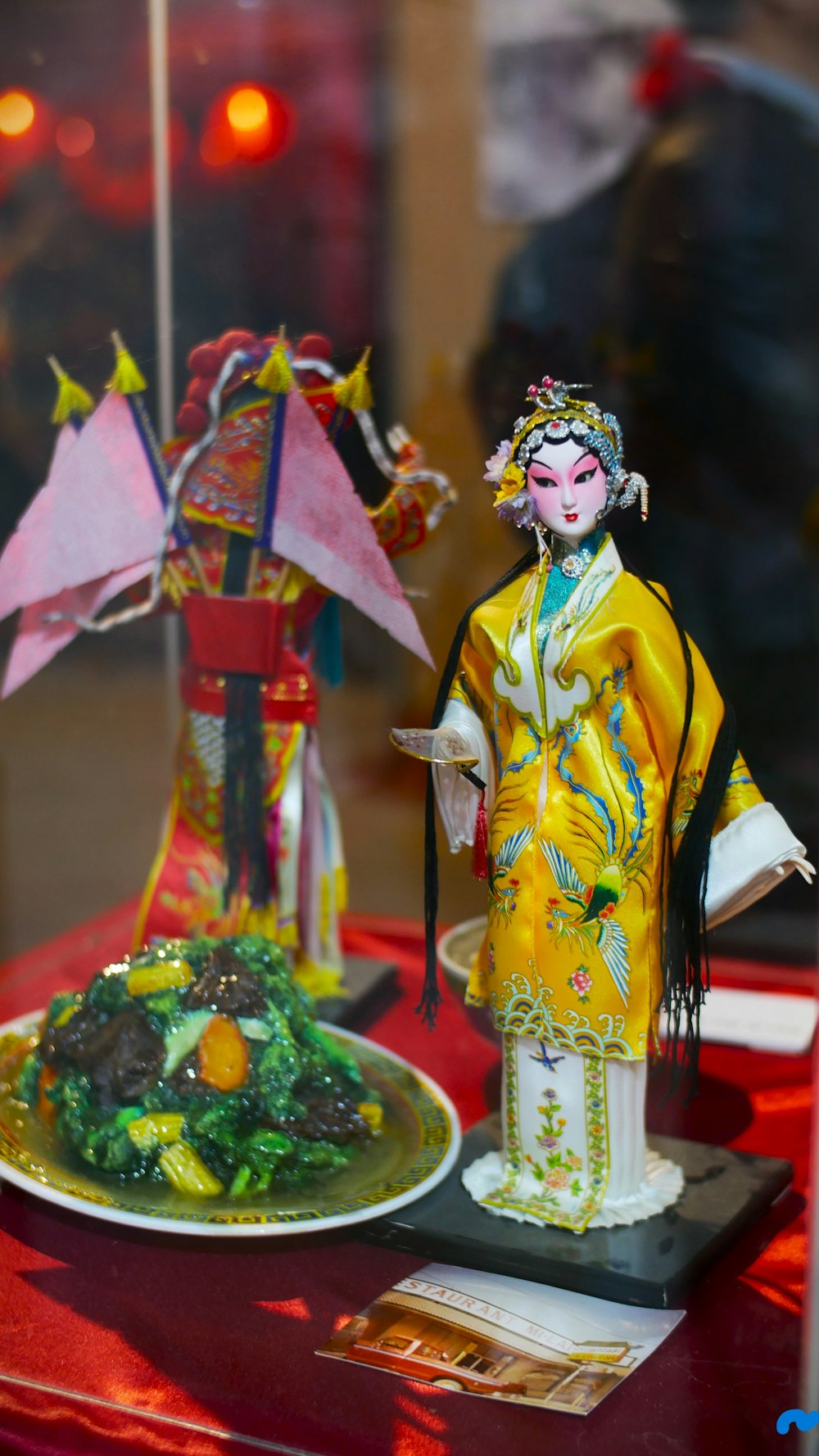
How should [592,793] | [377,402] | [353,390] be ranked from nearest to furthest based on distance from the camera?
[592,793] → [353,390] → [377,402]

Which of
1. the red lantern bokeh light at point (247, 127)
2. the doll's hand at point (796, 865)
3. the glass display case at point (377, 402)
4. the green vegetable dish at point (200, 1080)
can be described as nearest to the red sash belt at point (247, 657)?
the glass display case at point (377, 402)

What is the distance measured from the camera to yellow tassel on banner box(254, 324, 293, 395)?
1.46 metres

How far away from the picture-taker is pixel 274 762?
1.65m

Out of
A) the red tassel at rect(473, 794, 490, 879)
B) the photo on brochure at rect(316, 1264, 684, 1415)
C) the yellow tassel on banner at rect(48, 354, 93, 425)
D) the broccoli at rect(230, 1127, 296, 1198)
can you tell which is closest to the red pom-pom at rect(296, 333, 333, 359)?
the yellow tassel on banner at rect(48, 354, 93, 425)

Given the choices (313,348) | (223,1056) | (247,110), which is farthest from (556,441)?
(247,110)

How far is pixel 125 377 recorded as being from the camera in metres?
1.47

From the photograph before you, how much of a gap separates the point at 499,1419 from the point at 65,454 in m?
1.00

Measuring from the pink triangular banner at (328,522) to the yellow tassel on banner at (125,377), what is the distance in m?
0.16

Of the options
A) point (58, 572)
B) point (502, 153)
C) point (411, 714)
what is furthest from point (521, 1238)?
point (502, 153)

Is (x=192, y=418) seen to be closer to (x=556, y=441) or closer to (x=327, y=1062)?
(x=556, y=441)

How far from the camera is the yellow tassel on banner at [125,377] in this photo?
1.47 metres

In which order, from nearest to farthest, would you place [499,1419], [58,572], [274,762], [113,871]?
[499,1419]
[58,572]
[274,762]
[113,871]

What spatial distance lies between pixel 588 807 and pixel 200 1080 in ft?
1.40

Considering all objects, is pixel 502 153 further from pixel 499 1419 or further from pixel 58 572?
pixel 499 1419
